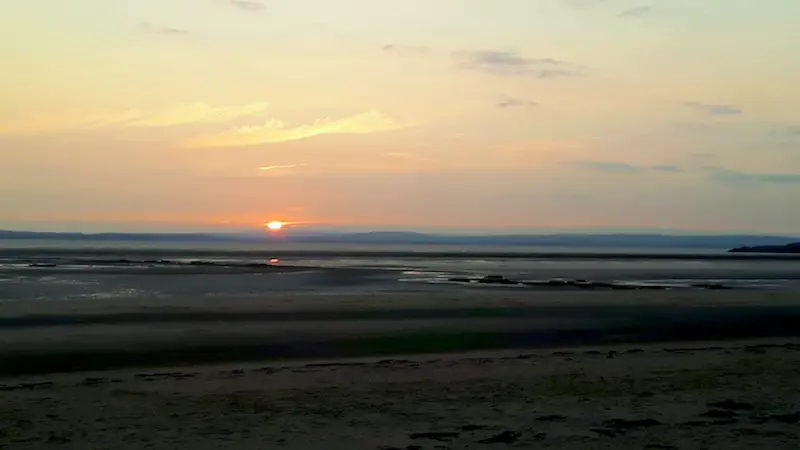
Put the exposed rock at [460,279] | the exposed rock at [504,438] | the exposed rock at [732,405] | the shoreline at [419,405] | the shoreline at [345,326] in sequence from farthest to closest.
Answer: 1. the exposed rock at [460,279]
2. the shoreline at [345,326]
3. the exposed rock at [732,405]
4. the shoreline at [419,405]
5. the exposed rock at [504,438]

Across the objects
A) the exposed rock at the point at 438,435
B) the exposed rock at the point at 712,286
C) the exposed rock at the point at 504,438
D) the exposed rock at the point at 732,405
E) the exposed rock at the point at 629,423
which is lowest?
the exposed rock at the point at 438,435

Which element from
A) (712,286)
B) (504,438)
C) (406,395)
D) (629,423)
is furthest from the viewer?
(712,286)

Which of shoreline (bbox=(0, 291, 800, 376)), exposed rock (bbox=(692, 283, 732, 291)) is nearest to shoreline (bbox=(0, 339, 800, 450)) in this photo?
shoreline (bbox=(0, 291, 800, 376))

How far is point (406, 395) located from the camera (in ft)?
42.1

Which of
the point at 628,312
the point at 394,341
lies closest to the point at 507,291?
the point at 628,312

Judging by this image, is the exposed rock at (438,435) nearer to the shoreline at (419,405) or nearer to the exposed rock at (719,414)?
the shoreline at (419,405)

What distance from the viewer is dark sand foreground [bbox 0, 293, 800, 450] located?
10156 mm

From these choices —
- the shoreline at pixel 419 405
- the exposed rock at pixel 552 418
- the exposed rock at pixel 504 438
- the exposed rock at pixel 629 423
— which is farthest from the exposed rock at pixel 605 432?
the exposed rock at pixel 504 438

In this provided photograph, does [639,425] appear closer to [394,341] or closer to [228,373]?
[228,373]

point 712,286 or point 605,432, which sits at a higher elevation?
point 712,286

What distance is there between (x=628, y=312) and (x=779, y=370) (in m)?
11.7

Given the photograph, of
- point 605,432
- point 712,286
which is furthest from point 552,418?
point 712,286

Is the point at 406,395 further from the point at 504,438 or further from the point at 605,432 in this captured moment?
the point at 605,432

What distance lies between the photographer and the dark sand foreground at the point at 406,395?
1016cm
